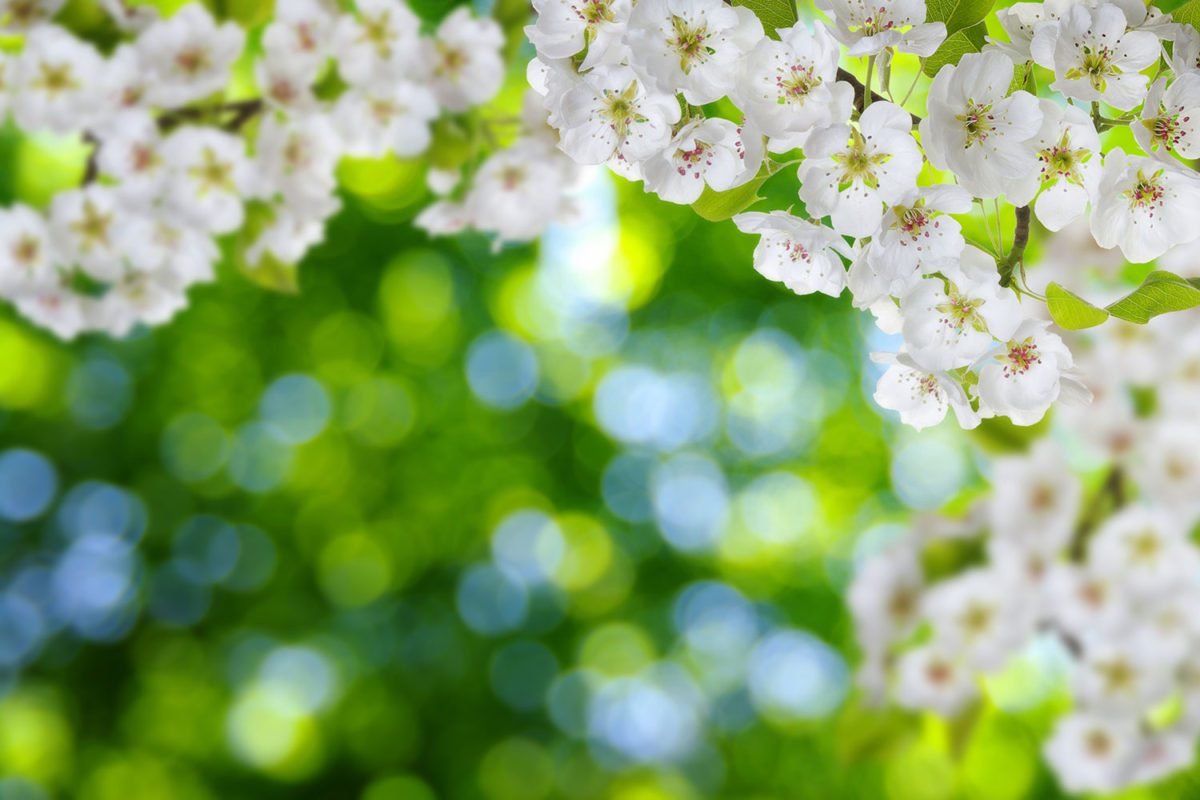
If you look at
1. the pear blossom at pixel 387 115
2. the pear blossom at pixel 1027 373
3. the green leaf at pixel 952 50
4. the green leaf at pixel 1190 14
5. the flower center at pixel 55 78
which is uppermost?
the green leaf at pixel 1190 14

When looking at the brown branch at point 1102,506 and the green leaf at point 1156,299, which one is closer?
the green leaf at point 1156,299

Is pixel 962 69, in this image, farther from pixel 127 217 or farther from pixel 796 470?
pixel 796 470

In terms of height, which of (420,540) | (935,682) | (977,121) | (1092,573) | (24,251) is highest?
(977,121)

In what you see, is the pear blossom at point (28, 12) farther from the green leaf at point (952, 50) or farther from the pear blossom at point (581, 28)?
the green leaf at point (952, 50)

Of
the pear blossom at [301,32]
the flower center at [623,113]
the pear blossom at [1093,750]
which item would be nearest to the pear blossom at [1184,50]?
the flower center at [623,113]

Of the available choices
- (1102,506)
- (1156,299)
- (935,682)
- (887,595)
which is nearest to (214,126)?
(1156,299)

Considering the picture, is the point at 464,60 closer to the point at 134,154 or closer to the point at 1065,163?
the point at 134,154
